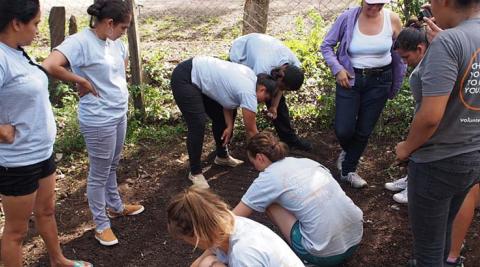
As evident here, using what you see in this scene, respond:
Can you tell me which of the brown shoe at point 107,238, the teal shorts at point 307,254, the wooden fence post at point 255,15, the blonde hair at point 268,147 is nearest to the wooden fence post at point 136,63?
the wooden fence post at point 255,15

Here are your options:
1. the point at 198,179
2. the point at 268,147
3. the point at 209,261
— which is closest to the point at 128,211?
the point at 198,179

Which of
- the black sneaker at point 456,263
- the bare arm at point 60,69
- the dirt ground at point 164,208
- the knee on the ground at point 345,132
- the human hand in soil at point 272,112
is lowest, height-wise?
the dirt ground at point 164,208

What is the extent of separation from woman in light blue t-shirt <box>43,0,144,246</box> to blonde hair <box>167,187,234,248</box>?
1.20m

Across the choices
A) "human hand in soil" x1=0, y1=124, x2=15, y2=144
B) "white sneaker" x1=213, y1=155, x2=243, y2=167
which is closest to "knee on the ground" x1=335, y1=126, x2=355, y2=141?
"white sneaker" x1=213, y1=155, x2=243, y2=167

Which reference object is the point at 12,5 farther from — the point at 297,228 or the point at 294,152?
the point at 294,152

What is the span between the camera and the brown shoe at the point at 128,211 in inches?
152

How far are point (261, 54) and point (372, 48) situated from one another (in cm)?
85

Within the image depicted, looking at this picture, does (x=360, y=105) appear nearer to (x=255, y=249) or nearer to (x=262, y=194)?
(x=262, y=194)

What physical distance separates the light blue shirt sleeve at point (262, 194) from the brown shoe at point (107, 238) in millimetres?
1124

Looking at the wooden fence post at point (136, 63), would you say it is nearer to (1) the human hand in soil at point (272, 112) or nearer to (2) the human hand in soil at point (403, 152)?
(1) the human hand in soil at point (272, 112)

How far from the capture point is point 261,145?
9.79 feet

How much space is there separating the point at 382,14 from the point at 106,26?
200cm

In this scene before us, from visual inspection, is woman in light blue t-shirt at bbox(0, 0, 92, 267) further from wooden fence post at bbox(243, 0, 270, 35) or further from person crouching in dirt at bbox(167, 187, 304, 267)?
wooden fence post at bbox(243, 0, 270, 35)

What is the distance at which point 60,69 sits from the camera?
3.01m
